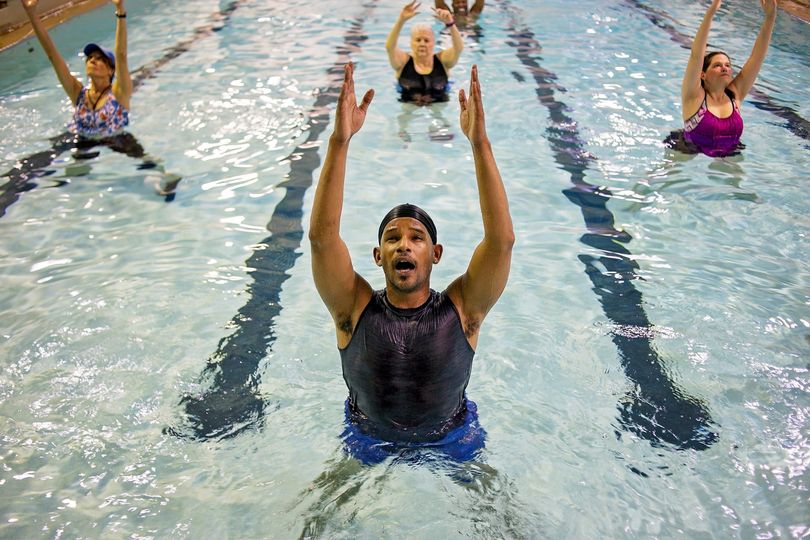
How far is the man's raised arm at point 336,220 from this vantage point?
7.63 ft

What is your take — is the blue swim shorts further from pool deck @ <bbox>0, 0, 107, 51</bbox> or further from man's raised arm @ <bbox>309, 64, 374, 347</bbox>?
pool deck @ <bbox>0, 0, 107, 51</bbox>

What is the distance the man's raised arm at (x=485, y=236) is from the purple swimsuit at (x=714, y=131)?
3874mm

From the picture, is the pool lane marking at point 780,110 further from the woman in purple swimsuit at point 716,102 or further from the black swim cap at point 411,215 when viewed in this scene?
the black swim cap at point 411,215

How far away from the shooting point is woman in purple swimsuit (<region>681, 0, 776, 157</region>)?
5754 mm

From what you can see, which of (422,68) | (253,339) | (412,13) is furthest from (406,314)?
(422,68)

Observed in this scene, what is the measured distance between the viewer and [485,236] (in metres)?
2.41

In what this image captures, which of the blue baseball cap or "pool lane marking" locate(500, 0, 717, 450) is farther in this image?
the blue baseball cap

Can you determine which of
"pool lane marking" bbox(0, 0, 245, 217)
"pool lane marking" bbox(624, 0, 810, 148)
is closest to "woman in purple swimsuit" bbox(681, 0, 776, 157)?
"pool lane marking" bbox(624, 0, 810, 148)

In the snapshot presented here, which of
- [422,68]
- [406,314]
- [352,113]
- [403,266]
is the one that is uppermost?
[352,113]

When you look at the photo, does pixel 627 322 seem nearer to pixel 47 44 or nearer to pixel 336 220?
pixel 336 220

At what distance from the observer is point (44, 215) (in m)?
5.21

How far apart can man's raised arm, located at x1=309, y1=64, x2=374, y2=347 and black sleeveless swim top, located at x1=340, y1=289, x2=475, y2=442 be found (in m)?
0.10

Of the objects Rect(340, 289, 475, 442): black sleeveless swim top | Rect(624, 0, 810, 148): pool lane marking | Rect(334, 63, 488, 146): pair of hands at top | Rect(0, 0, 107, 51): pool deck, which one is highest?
Rect(334, 63, 488, 146): pair of hands at top

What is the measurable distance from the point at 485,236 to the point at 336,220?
50 centimetres
